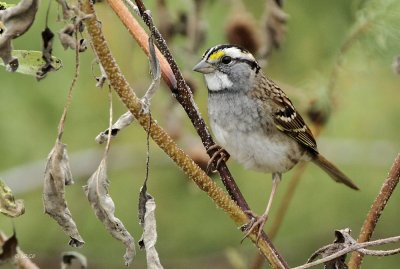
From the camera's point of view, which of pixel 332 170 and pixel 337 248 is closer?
pixel 337 248

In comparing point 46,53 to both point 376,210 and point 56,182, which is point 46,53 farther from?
point 376,210

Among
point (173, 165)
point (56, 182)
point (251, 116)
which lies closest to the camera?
point (56, 182)

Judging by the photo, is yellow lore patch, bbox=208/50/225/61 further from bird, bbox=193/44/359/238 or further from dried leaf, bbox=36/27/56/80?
dried leaf, bbox=36/27/56/80

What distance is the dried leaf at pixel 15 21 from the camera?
1211 millimetres

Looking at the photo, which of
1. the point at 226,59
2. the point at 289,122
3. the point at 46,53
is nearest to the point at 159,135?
the point at 46,53

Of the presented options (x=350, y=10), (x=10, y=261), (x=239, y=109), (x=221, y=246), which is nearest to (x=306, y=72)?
(x=350, y=10)

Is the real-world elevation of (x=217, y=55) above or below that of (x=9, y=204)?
above

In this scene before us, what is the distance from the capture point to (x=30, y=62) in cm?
138

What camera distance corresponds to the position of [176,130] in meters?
3.02

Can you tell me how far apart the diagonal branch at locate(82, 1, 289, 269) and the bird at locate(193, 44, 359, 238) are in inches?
41.2

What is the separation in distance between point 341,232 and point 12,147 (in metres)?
2.72

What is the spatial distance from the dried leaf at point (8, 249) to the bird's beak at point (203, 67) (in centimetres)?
137

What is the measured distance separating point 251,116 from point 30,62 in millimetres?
1349

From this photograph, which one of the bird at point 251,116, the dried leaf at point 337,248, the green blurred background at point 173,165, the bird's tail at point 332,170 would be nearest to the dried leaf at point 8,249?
the dried leaf at point 337,248
